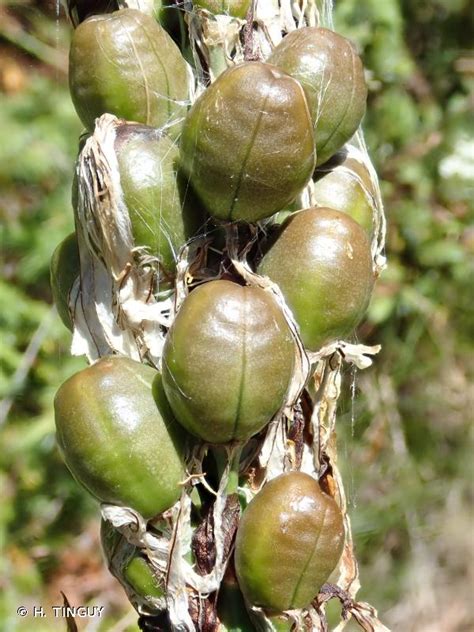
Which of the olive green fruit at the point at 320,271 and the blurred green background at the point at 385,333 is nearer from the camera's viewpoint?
the olive green fruit at the point at 320,271

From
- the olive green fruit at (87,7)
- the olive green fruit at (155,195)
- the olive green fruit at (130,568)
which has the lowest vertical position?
the olive green fruit at (130,568)

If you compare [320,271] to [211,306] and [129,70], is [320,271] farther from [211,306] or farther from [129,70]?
[129,70]

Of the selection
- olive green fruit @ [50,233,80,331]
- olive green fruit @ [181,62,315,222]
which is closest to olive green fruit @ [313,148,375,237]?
olive green fruit @ [181,62,315,222]

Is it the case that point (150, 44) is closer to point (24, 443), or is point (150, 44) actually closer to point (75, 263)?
point (75, 263)

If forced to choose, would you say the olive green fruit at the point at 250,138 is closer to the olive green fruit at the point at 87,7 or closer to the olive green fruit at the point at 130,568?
the olive green fruit at the point at 87,7

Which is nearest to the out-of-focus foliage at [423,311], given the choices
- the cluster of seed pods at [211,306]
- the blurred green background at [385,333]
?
the blurred green background at [385,333]

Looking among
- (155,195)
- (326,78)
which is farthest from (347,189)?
(155,195)

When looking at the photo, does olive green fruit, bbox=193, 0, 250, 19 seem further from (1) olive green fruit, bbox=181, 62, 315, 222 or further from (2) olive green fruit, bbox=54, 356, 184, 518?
(2) olive green fruit, bbox=54, 356, 184, 518

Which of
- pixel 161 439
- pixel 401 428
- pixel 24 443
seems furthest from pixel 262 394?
pixel 401 428
